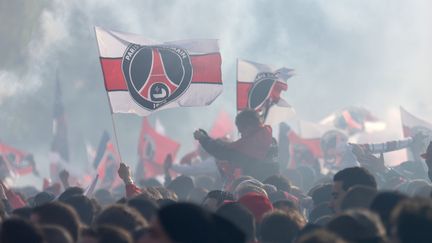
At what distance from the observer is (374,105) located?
41.6 m

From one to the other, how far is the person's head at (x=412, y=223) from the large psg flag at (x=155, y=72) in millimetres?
5959

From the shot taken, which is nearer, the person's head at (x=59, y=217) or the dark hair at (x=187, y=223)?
the dark hair at (x=187, y=223)

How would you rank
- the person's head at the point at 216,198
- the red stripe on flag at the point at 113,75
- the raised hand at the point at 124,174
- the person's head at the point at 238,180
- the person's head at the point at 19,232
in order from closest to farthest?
the person's head at the point at 19,232 → the person's head at the point at 216,198 → the raised hand at the point at 124,174 → the person's head at the point at 238,180 → the red stripe on flag at the point at 113,75

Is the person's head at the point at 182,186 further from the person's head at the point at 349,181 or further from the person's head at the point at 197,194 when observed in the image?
the person's head at the point at 349,181

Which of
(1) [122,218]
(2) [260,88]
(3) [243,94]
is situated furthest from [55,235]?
(2) [260,88]

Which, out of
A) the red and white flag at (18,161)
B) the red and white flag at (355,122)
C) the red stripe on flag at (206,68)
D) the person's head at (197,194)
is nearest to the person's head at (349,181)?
the person's head at (197,194)

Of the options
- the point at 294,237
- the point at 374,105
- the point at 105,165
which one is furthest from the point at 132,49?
the point at 374,105

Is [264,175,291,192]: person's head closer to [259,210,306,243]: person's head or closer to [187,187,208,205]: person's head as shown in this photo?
[187,187,208,205]: person's head

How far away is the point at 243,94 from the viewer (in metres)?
13.7

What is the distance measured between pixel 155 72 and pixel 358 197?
4.83m

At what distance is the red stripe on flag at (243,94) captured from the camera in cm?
1353

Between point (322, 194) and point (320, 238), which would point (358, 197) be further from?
point (320, 238)

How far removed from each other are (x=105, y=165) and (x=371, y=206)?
13130 mm

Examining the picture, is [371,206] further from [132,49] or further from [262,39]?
[262,39]
